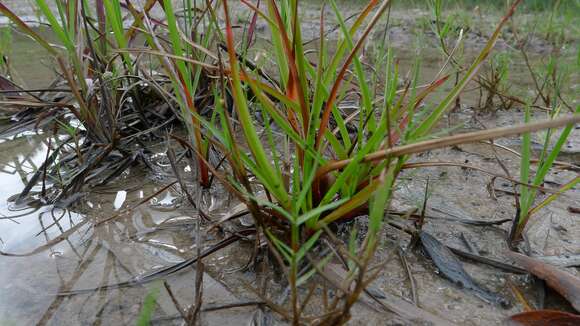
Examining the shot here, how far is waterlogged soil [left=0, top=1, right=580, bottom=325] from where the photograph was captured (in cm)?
75

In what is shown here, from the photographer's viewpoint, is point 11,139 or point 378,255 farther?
point 11,139

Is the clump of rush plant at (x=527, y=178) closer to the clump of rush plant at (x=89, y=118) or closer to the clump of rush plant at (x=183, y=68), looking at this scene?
the clump of rush plant at (x=183, y=68)

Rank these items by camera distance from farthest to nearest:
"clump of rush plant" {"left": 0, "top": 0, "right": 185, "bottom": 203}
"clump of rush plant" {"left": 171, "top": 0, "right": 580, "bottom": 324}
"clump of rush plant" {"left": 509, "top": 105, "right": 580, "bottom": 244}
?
"clump of rush plant" {"left": 0, "top": 0, "right": 185, "bottom": 203} < "clump of rush plant" {"left": 509, "top": 105, "right": 580, "bottom": 244} < "clump of rush plant" {"left": 171, "top": 0, "right": 580, "bottom": 324}

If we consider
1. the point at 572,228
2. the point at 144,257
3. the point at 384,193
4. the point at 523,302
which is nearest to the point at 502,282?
the point at 523,302

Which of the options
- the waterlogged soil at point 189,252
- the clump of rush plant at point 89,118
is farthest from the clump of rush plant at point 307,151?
the clump of rush plant at point 89,118

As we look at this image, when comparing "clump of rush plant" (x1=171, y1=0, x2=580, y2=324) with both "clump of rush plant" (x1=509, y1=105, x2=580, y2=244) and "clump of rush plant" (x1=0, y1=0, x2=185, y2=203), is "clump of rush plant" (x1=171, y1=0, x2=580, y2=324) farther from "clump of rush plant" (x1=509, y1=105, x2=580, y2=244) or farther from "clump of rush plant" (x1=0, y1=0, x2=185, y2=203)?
"clump of rush plant" (x1=0, y1=0, x2=185, y2=203)

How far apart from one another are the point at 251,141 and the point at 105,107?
683 mm

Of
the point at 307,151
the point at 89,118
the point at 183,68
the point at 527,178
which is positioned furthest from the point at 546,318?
the point at 89,118

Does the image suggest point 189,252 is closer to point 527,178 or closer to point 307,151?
point 307,151

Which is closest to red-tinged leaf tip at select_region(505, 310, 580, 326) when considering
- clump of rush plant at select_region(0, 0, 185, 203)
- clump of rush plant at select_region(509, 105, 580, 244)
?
clump of rush plant at select_region(509, 105, 580, 244)

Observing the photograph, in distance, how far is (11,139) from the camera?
1.58m

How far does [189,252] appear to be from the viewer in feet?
3.01

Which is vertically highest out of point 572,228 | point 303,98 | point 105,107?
point 303,98

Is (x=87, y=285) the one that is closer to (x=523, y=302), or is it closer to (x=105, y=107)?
(x=105, y=107)
